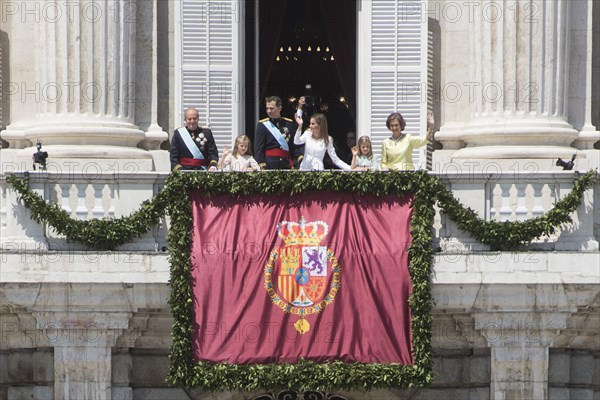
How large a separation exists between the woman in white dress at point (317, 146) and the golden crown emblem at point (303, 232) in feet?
3.04

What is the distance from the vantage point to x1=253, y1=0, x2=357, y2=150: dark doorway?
86.6ft

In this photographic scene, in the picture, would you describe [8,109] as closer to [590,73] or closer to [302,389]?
[302,389]

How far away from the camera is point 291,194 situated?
21547mm

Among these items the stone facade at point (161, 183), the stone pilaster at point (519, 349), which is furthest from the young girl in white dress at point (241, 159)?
the stone pilaster at point (519, 349)

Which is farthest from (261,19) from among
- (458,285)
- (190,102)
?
(458,285)

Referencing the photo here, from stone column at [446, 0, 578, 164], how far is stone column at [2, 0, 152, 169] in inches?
192

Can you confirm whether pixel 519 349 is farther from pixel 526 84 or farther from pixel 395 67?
pixel 395 67

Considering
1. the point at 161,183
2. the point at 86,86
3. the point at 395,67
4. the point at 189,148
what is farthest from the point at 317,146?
the point at 86,86

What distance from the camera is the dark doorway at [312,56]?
26.4m

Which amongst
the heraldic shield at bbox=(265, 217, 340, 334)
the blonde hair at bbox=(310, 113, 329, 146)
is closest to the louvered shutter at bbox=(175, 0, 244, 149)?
the blonde hair at bbox=(310, 113, 329, 146)

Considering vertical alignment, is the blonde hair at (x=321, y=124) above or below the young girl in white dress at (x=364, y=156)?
above

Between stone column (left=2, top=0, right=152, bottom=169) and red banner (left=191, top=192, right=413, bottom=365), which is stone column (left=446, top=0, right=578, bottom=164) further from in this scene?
stone column (left=2, top=0, right=152, bottom=169)

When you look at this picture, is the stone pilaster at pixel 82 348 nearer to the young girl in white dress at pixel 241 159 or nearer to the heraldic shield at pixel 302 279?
the heraldic shield at pixel 302 279

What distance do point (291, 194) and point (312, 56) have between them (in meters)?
9.23
